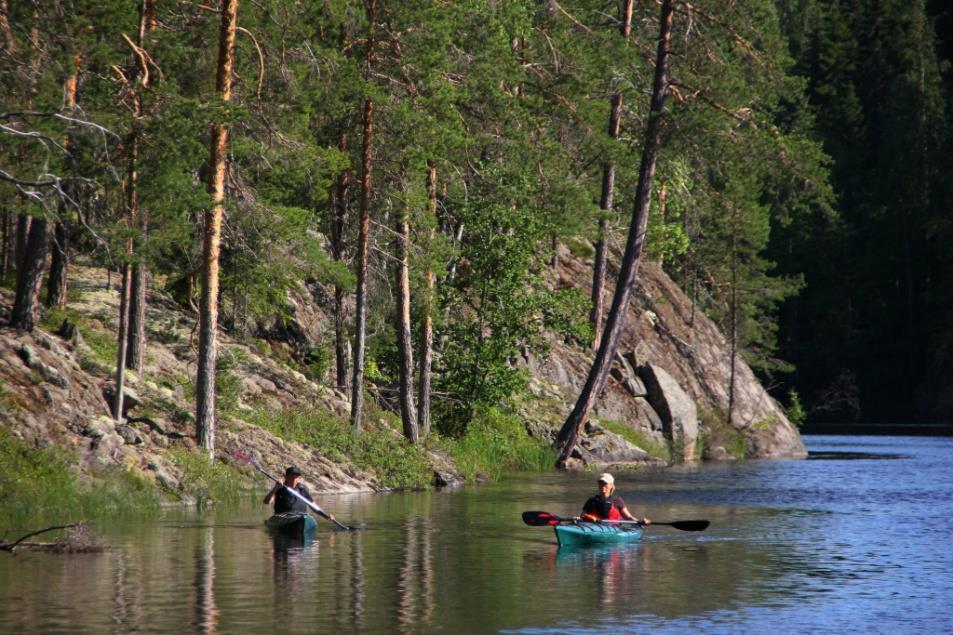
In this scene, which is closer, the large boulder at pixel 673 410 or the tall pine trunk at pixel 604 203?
the tall pine trunk at pixel 604 203

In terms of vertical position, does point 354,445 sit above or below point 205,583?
above

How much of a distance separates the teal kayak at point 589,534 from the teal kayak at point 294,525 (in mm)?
4317

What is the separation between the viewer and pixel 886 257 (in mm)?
100562

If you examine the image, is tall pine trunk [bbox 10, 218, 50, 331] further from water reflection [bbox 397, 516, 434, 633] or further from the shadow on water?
the shadow on water

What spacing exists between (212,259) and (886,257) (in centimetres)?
7861

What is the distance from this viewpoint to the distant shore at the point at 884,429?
258ft

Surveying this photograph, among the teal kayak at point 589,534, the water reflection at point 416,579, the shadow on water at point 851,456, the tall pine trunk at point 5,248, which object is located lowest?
the water reflection at point 416,579

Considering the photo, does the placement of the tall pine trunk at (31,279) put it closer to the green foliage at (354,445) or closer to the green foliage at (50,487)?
the green foliage at (50,487)

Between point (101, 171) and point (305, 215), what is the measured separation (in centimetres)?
698

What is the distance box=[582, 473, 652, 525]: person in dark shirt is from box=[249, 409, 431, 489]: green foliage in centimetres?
1038

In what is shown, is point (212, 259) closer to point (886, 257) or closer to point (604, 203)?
point (604, 203)

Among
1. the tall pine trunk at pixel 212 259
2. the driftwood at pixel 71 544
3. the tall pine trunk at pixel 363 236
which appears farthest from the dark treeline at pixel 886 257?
the driftwood at pixel 71 544

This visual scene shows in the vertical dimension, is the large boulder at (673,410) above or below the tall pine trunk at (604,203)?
below

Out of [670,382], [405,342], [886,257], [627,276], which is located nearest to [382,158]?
[405,342]
